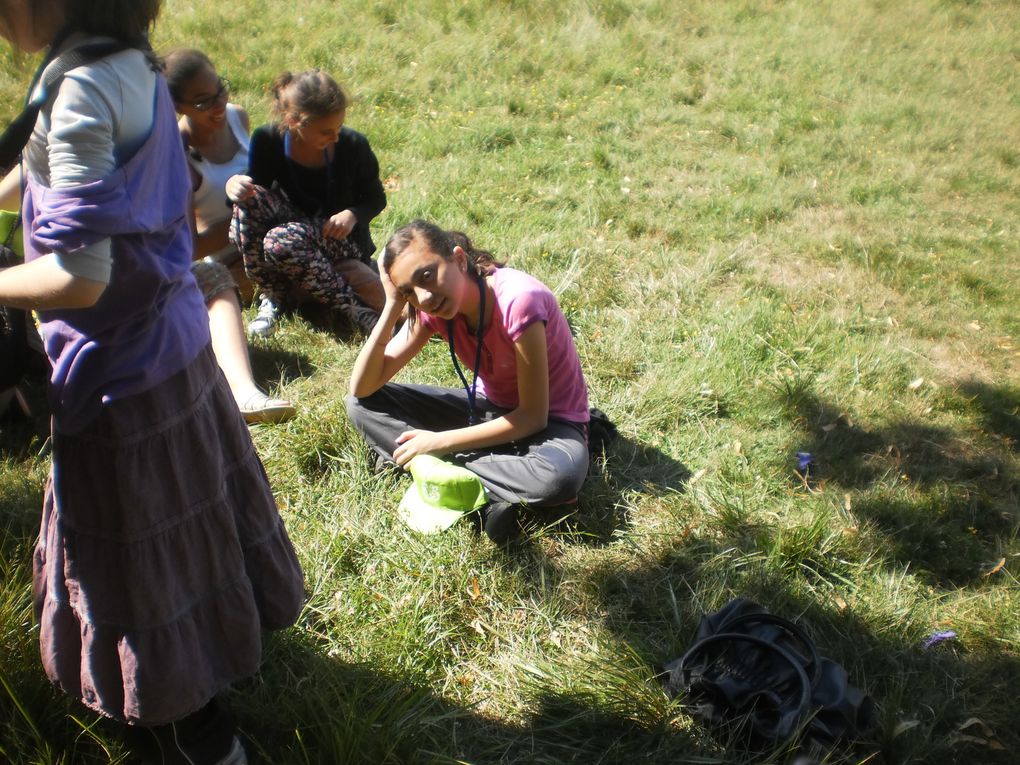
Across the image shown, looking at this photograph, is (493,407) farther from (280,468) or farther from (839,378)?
(839,378)

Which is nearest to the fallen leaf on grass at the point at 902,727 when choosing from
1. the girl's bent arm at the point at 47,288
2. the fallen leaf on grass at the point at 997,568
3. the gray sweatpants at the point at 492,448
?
the fallen leaf on grass at the point at 997,568

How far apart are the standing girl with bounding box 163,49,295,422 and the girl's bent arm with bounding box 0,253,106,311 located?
172cm

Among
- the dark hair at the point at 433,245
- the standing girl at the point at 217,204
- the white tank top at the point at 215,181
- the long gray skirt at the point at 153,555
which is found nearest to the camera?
the long gray skirt at the point at 153,555

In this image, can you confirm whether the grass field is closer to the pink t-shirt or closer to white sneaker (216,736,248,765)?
white sneaker (216,736,248,765)

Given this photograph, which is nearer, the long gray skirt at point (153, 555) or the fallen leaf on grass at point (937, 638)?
the long gray skirt at point (153, 555)

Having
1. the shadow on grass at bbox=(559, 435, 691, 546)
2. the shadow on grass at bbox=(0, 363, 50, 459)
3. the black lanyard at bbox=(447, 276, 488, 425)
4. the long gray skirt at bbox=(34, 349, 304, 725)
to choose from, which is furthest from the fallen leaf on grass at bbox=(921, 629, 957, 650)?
the shadow on grass at bbox=(0, 363, 50, 459)

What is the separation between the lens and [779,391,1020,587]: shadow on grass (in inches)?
113

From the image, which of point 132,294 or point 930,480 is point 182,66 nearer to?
point 132,294

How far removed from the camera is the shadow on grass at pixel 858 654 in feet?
7.13

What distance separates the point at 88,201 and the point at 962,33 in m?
10.3

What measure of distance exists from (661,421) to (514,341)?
3.48ft

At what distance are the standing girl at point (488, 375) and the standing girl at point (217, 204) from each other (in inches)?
19.7

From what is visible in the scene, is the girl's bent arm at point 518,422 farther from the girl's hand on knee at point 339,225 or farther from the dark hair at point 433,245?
the girl's hand on knee at point 339,225

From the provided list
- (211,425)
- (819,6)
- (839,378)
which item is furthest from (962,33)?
(211,425)
